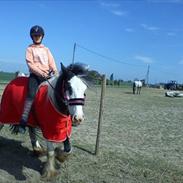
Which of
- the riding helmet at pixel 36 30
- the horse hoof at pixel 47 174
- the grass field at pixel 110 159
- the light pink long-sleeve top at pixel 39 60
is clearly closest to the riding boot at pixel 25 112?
the light pink long-sleeve top at pixel 39 60

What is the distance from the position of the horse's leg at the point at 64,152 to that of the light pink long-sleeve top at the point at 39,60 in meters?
1.13

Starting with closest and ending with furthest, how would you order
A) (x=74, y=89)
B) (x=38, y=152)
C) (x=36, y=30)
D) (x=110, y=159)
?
(x=74, y=89), (x=36, y=30), (x=38, y=152), (x=110, y=159)

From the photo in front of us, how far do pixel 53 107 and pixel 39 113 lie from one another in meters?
0.33

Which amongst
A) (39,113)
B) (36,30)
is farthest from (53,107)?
(36,30)

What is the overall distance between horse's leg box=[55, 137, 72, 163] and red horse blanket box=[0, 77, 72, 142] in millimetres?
231

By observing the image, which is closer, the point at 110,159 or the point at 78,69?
the point at 78,69

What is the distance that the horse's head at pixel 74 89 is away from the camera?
16.6ft

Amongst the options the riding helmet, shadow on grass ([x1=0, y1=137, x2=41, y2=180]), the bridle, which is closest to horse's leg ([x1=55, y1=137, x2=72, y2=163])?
shadow on grass ([x1=0, y1=137, x2=41, y2=180])

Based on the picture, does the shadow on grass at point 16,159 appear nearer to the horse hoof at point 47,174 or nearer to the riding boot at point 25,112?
the horse hoof at point 47,174

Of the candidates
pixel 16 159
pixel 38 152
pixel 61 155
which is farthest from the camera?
pixel 38 152

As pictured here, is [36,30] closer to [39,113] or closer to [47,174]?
[39,113]

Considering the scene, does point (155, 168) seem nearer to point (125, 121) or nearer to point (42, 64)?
Result: point (42, 64)

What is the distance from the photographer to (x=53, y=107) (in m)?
5.58

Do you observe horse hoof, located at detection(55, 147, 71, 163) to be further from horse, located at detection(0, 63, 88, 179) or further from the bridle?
the bridle
